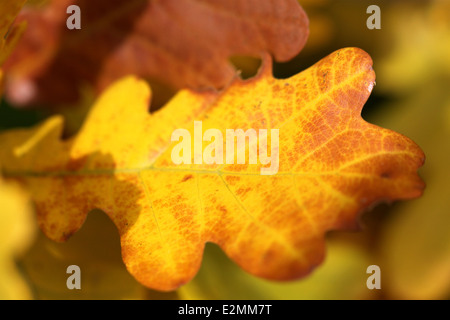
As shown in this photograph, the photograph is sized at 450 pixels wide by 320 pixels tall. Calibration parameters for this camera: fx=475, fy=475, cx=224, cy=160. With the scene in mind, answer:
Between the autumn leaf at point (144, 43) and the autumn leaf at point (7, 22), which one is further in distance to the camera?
the autumn leaf at point (144, 43)

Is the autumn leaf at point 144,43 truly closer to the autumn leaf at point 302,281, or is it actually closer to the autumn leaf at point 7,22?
the autumn leaf at point 7,22

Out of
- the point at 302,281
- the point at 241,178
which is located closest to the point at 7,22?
the point at 241,178

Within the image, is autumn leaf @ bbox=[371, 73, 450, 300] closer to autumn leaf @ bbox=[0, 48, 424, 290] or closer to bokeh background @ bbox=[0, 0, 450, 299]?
bokeh background @ bbox=[0, 0, 450, 299]

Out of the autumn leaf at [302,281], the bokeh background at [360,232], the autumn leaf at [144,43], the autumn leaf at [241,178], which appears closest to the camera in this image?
the autumn leaf at [241,178]

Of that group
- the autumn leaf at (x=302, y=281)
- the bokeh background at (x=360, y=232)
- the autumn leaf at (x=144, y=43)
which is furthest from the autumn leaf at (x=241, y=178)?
the autumn leaf at (x=302, y=281)

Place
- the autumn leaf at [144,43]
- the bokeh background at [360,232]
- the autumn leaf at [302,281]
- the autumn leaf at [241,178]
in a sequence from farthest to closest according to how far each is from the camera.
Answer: the autumn leaf at [302,281]
the bokeh background at [360,232]
the autumn leaf at [144,43]
the autumn leaf at [241,178]

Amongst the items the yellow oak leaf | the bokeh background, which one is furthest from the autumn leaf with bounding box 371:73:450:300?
the yellow oak leaf

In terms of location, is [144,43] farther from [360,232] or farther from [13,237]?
[360,232]
